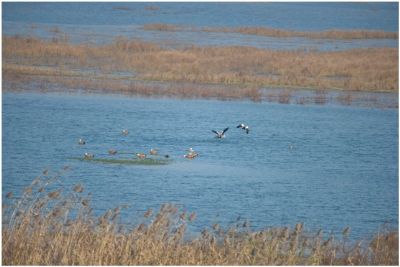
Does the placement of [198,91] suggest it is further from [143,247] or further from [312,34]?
[312,34]

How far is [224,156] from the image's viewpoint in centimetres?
1848

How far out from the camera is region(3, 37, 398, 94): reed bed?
101 ft

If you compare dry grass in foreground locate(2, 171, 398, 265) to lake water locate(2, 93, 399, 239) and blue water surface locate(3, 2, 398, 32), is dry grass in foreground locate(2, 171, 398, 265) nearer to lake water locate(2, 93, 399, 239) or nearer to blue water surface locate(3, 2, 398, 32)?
lake water locate(2, 93, 399, 239)

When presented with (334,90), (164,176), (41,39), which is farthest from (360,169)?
(41,39)

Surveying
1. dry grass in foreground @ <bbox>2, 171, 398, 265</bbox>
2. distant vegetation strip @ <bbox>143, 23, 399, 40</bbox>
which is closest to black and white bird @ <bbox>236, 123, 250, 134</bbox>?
dry grass in foreground @ <bbox>2, 171, 398, 265</bbox>

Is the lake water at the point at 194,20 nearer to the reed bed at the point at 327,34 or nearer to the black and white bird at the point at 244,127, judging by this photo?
the reed bed at the point at 327,34

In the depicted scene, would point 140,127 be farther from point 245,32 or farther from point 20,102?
point 245,32

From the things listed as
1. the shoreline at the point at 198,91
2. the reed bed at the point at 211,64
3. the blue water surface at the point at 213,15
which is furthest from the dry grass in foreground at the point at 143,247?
the blue water surface at the point at 213,15

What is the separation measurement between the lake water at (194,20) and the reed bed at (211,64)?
4.44 meters

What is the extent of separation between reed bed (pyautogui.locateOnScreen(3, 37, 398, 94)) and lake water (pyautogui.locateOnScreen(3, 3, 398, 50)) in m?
4.44

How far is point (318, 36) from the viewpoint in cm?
4875

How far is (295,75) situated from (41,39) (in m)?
12.5

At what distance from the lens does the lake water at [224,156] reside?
13.5 metres

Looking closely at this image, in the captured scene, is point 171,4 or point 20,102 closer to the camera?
point 20,102
